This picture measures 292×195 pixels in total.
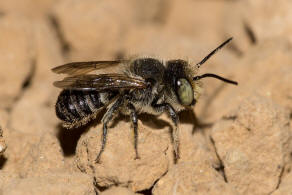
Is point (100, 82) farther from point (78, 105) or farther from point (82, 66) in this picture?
point (82, 66)

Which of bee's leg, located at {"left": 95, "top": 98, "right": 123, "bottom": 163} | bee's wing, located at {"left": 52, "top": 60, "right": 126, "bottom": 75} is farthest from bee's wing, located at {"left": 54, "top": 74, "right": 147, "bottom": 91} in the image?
bee's wing, located at {"left": 52, "top": 60, "right": 126, "bottom": 75}

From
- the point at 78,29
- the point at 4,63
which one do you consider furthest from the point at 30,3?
the point at 4,63

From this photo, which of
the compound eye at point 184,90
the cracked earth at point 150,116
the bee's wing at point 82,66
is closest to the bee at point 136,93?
the compound eye at point 184,90

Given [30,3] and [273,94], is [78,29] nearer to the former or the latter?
[30,3]

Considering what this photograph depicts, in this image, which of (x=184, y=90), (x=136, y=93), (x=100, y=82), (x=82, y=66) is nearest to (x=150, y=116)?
(x=136, y=93)

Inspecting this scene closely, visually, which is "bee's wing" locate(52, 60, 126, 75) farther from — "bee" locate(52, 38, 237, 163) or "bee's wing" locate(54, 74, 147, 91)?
"bee's wing" locate(54, 74, 147, 91)

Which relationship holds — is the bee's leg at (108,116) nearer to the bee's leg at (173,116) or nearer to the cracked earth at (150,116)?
the cracked earth at (150,116)
